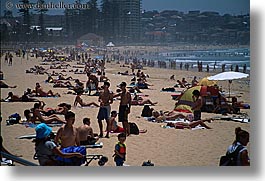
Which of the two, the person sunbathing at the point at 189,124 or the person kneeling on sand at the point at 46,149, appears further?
the person sunbathing at the point at 189,124

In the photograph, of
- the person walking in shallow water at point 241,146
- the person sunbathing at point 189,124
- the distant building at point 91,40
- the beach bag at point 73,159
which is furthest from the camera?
the distant building at point 91,40

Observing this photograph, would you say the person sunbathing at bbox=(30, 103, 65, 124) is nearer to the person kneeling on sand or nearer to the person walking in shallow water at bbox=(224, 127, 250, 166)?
the person kneeling on sand

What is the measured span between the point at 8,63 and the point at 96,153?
255 cm

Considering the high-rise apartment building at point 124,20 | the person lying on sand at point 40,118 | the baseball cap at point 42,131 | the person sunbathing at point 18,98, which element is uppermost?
the high-rise apartment building at point 124,20

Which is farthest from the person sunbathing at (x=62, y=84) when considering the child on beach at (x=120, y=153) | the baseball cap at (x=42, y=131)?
the baseball cap at (x=42, y=131)

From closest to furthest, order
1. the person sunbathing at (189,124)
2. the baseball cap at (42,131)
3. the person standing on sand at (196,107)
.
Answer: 1. the baseball cap at (42,131)
2. the person sunbathing at (189,124)
3. the person standing on sand at (196,107)

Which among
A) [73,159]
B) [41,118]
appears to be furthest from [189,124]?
[73,159]

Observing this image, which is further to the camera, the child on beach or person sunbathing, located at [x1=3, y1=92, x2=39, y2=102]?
person sunbathing, located at [x1=3, y1=92, x2=39, y2=102]

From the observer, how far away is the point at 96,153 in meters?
6.29

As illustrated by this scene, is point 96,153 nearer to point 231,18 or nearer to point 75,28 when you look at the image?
point 75,28

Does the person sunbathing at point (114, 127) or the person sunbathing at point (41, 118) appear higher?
the person sunbathing at point (41, 118)

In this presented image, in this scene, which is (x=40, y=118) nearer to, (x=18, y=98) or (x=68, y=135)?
Answer: (x=18, y=98)

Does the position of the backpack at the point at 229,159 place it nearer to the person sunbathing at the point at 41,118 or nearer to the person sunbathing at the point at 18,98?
the person sunbathing at the point at 41,118

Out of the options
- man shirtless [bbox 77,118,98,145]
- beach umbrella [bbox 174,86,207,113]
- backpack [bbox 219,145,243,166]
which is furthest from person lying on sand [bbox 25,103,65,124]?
backpack [bbox 219,145,243,166]
